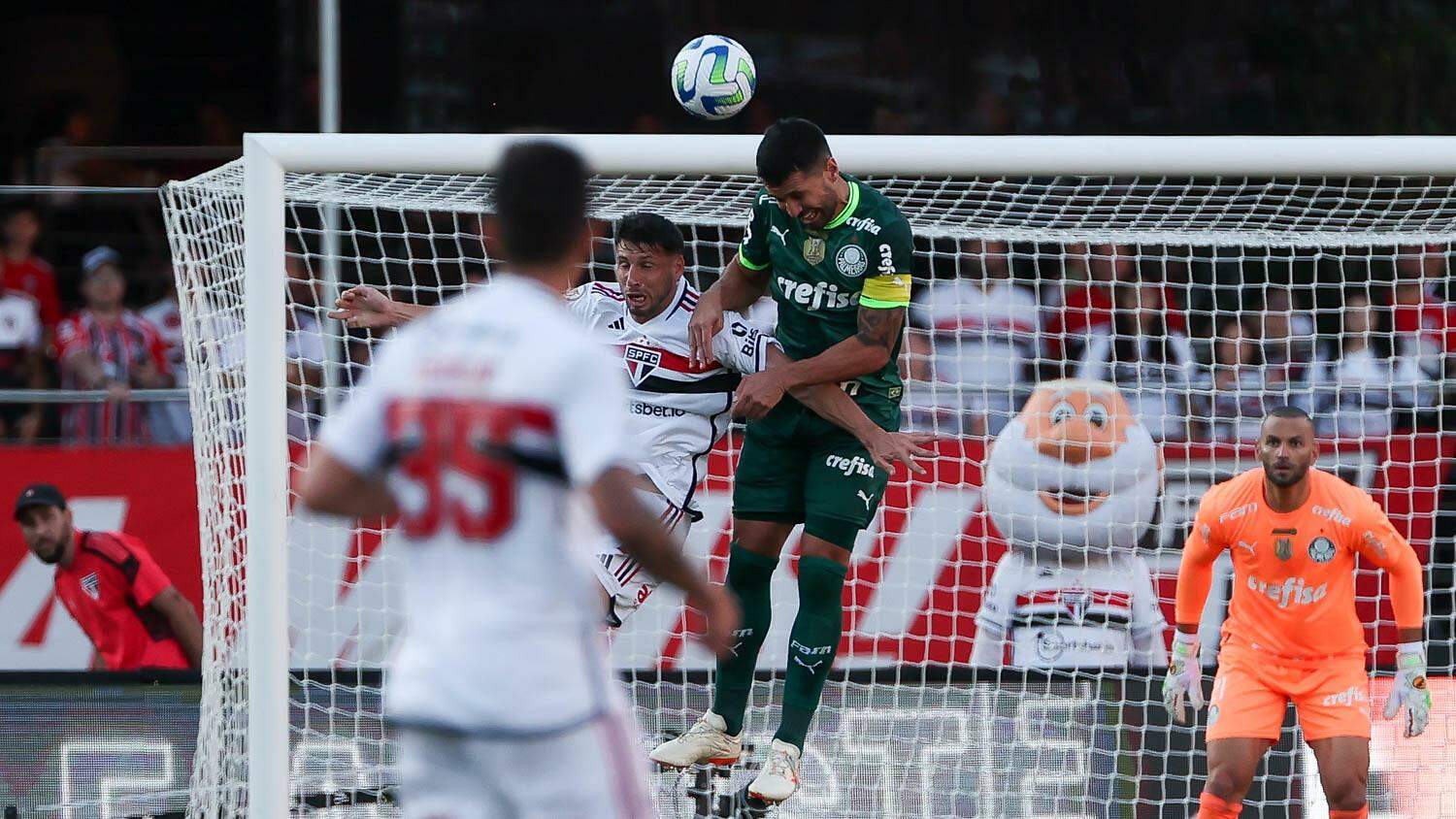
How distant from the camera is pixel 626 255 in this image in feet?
19.6

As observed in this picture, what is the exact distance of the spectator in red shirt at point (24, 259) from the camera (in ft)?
29.9

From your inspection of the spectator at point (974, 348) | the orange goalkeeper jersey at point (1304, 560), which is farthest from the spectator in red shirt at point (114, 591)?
the orange goalkeeper jersey at point (1304, 560)

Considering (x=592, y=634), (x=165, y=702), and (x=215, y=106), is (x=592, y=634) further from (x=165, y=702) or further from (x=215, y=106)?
(x=215, y=106)

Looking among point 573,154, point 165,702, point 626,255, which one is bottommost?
point 165,702

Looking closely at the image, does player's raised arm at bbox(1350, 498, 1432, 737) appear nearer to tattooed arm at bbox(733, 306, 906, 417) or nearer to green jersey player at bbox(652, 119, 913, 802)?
green jersey player at bbox(652, 119, 913, 802)

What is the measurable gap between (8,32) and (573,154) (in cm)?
1096

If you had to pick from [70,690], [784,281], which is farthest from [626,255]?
[70,690]

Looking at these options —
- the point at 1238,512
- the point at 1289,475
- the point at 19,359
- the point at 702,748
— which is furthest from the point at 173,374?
the point at 1289,475

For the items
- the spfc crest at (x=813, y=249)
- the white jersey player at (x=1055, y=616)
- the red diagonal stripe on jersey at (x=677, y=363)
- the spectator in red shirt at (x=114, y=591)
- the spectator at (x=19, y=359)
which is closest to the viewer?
the spfc crest at (x=813, y=249)

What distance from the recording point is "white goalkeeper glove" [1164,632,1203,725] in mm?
6320

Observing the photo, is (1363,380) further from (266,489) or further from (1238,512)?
(266,489)

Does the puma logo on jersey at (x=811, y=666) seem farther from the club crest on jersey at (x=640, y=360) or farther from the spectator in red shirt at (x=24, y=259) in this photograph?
the spectator in red shirt at (x=24, y=259)

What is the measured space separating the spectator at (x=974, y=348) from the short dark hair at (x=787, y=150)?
189cm

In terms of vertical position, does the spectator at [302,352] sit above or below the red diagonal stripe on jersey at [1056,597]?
above
